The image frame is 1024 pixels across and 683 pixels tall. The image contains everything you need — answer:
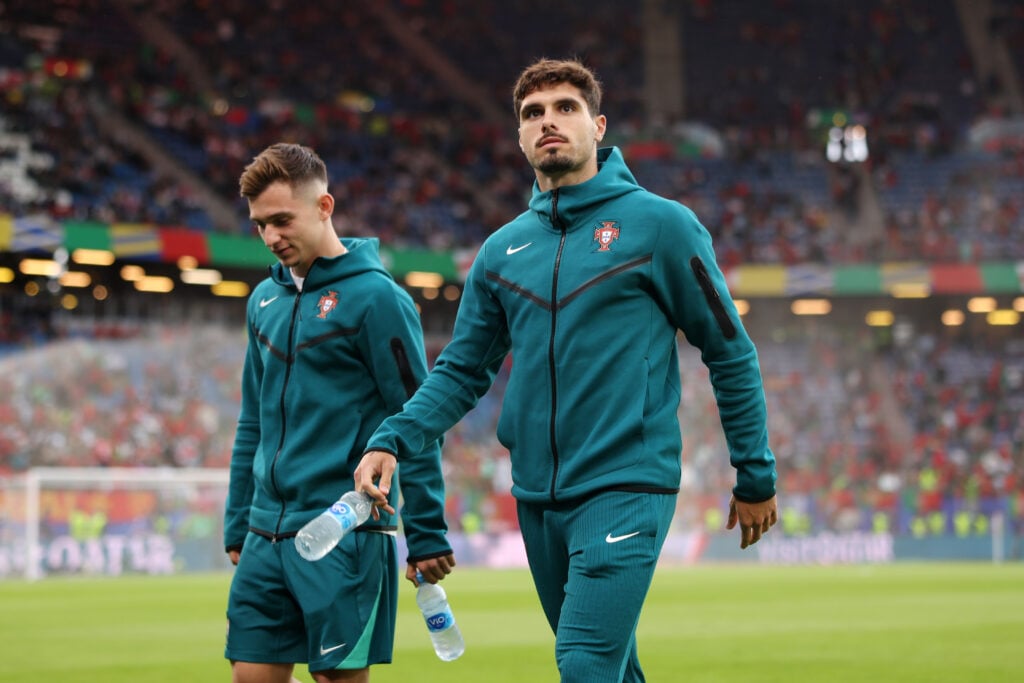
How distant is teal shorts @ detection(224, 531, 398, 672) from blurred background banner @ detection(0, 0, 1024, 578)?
790 inches

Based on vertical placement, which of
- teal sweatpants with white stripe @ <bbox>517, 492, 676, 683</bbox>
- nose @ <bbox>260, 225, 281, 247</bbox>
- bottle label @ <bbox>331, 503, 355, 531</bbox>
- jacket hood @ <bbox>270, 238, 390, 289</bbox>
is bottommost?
teal sweatpants with white stripe @ <bbox>517, 492, 676, 683</bbox>

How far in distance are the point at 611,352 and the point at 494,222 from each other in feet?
113

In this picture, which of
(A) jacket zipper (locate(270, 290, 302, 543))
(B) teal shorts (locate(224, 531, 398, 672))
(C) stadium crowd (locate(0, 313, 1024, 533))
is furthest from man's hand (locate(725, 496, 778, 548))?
(C) stadium crowd (locate(0, 313, 1024, 533))

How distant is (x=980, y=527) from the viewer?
103 ft

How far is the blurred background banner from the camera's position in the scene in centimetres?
2950

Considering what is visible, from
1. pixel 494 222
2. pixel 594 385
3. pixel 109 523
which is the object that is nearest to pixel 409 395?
pixel 594 385

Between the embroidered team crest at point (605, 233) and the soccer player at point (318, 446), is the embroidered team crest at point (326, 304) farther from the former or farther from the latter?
the embroidered team crest at point (605, 233)

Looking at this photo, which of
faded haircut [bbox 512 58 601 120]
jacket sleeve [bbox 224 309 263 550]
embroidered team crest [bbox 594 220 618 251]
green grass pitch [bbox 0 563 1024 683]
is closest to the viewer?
embroidered team crest [bbox 594 220 618 251]

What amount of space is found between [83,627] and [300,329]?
9.79 metres

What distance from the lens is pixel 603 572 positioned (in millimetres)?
4008

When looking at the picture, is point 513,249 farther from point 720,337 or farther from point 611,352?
point 720,337

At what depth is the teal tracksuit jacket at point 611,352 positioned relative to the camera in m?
4.11

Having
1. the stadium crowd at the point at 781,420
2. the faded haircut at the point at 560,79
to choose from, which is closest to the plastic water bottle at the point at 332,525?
the faded haircut at the point at 560,79

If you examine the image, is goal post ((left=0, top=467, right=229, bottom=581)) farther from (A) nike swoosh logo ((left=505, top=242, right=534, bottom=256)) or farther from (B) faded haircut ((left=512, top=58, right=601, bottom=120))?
(B) faded haircut ((left=512, top=58, right=601, bottom=120))
